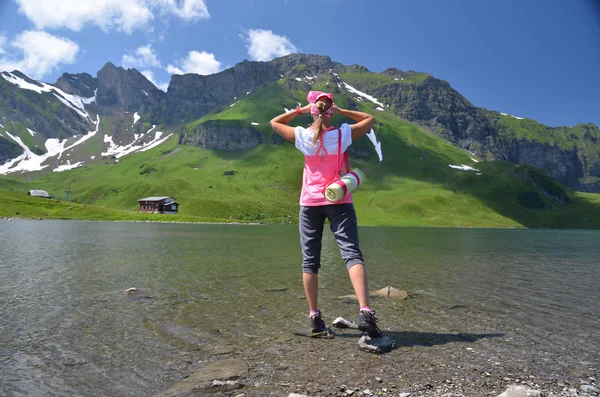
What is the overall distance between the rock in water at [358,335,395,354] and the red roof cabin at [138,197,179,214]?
169555 mm

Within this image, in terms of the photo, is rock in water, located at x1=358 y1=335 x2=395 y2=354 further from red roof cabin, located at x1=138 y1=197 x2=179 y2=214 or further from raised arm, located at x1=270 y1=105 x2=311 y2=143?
red roof cabin, located at x1=138 y1=197 x2=179 y2=214

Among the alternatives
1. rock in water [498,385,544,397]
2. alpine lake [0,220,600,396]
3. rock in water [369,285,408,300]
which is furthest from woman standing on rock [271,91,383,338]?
rock in water [369,285,408,300]

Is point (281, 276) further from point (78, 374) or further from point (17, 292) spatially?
point (78, 374)

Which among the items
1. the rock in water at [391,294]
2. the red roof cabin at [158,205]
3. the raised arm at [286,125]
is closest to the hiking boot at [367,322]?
the raised arm at [286,125]

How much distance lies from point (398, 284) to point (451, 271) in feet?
24.3

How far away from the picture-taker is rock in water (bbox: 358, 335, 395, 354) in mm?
7598

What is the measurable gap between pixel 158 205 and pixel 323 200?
170 metres

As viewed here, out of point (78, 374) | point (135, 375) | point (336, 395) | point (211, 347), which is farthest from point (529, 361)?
point (78, 374)

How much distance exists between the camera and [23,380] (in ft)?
20.2

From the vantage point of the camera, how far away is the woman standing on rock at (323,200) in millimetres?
8508

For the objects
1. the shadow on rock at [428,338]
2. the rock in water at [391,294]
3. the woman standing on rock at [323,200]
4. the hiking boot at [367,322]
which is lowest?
the rock in water at [391,294]

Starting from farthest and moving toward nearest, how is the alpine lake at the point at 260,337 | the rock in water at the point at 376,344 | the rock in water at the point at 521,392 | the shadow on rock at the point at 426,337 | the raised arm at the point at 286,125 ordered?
the raised arm at the point at 286,125 < the shadow on rock at the point at 426,337 < the rock in water at the point at 376,344 < the alpine lake at the point at 260,337 < the rock in water at the point at 521,392

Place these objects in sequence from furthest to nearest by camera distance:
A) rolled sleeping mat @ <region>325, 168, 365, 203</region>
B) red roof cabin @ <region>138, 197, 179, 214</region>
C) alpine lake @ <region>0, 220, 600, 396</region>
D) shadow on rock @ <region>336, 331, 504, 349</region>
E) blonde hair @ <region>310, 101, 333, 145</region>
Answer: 1. red roof cabin @ <region>138, 197, 179, 214</region>
2. blonde hair @ <region>310, 101, 333, 145</region>
3. shadow on rock @ <region>336, 331, 504, 349</region>
4. rolled sleeping mat @ <region>325, 168, 365, 203</region>
5. alpine lake @ <region>0, 220, 600, 396</region>

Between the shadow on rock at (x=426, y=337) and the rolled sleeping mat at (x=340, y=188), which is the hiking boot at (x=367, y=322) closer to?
the shadow on rock at (x=426, y=337)
